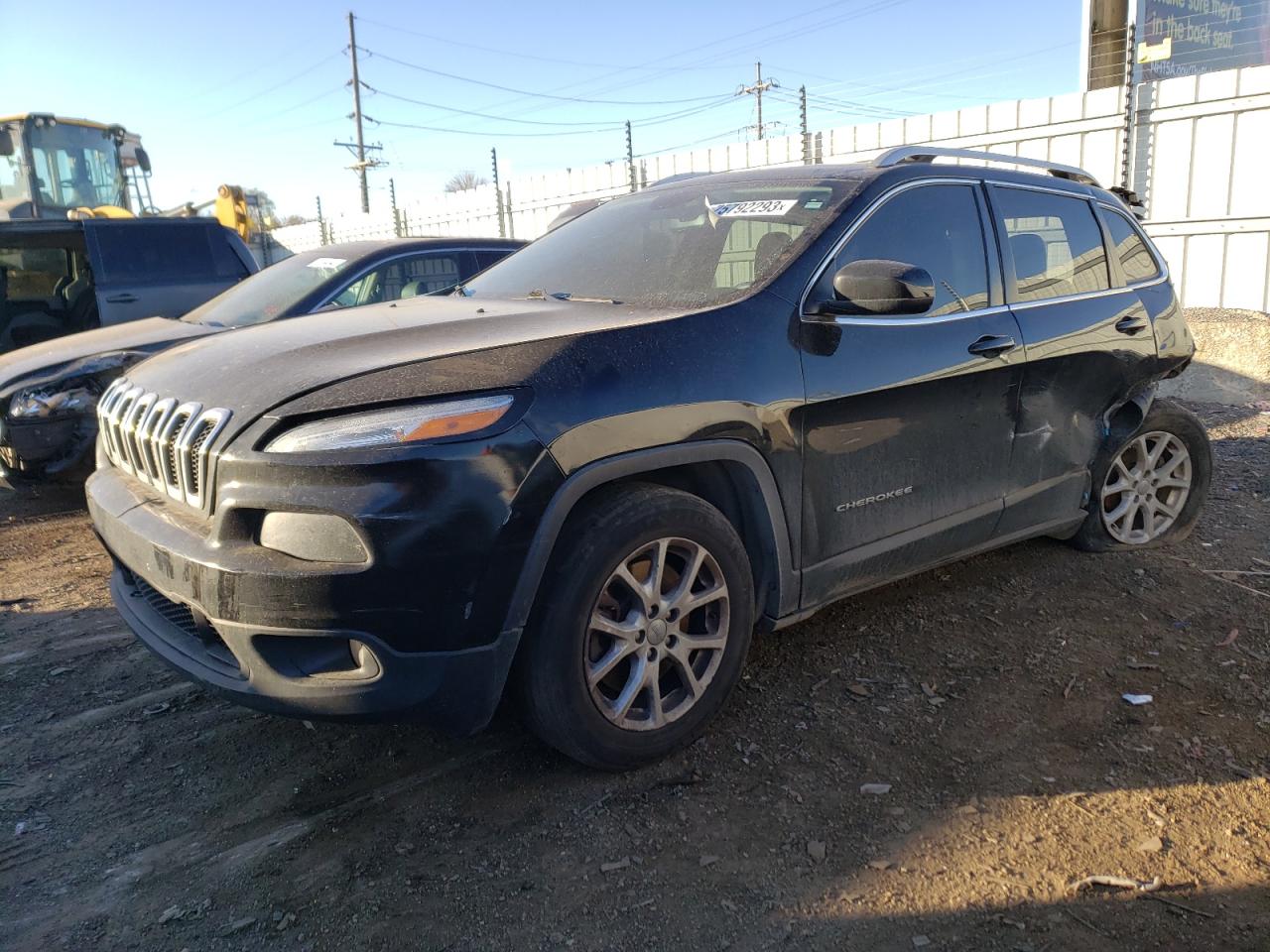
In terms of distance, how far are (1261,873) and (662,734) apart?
1.58 metres

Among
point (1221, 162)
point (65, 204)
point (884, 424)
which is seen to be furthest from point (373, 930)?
point (65, 204)

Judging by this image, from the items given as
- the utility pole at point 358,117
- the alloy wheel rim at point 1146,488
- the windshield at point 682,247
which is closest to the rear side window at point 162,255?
the windshield at point 682,247

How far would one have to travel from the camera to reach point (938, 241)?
3498 millimetres

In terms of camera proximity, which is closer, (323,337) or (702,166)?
(323,337)

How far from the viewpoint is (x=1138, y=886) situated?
2.28 m

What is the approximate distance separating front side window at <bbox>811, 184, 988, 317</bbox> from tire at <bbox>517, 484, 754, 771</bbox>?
117 cm

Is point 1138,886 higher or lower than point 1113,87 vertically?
lower

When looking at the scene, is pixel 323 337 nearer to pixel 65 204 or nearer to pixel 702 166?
pixel 702 166

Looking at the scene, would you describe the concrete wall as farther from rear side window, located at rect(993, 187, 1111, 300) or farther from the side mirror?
the side mirror

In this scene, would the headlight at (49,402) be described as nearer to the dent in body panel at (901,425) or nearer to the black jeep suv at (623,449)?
the black jeep suv at (623,449)

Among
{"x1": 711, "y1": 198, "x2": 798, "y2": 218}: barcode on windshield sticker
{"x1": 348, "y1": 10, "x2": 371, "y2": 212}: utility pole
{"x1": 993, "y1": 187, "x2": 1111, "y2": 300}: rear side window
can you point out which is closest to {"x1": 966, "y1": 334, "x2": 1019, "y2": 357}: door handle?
{"x1": 993, "y1": 187, "x2": 1111, "y2": 300}: rear side window

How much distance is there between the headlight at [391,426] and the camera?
2.26 meters

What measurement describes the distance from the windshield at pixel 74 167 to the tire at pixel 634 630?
515 inches

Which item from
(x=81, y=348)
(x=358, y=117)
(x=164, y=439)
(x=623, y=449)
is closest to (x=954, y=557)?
(x=623, y=449)
